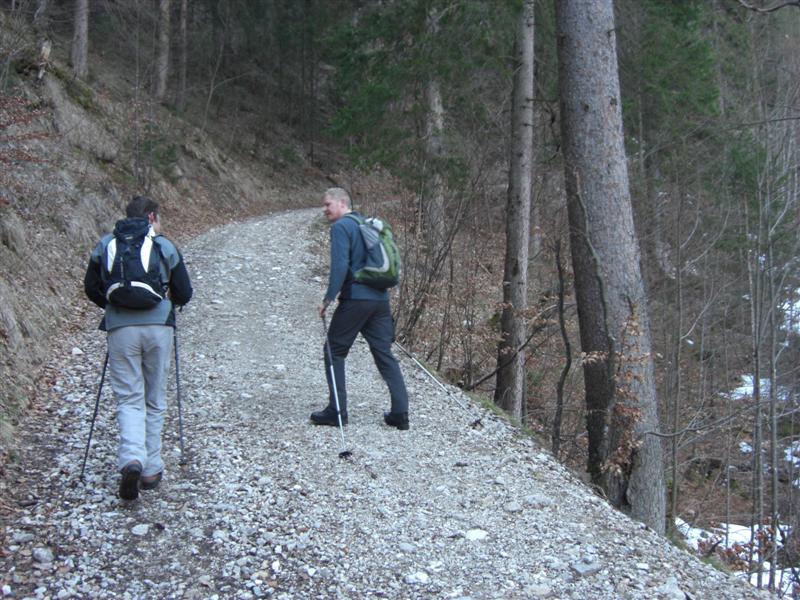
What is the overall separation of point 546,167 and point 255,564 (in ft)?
33.5

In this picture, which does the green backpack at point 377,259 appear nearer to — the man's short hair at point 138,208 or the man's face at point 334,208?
the man's face at point 334,208

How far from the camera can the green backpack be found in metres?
6.28

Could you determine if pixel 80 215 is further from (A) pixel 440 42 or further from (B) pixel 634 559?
(B) pixel 634 559

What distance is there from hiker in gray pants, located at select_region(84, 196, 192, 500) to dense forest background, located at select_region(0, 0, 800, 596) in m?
3.69

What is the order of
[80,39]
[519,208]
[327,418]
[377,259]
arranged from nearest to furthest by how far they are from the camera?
[377,259]
[327,418]
[519,208]
[80,39]

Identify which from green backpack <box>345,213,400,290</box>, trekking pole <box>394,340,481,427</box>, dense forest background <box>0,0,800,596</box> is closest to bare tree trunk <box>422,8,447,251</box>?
dense forest background <box>0,0,800,596</box>

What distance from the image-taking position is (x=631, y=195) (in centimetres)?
1431

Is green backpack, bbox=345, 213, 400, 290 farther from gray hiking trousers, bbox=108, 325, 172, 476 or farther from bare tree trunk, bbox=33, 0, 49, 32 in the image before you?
bare tree trunk, bbox=33, 0, 49, 32

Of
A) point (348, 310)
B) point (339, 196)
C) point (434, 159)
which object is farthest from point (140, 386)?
point (434, 159)

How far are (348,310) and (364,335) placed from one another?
0.30 meters

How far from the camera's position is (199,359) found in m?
8.88

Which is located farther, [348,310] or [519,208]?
[519,208]

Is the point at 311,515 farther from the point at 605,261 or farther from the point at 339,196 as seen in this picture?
the point at 605,261

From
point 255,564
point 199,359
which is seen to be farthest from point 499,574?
point 199,359
